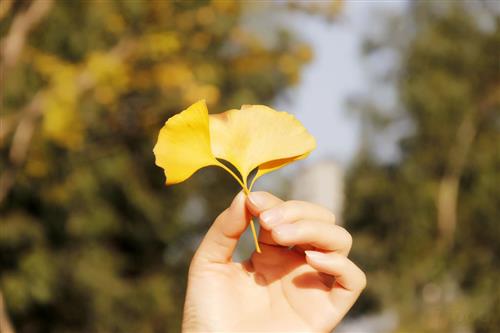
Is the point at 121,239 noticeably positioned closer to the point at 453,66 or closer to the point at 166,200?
the point at 166,200

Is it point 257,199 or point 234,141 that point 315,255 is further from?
point 234,141

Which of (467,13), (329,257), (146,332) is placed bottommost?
(146,332)

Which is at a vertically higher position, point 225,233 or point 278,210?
point 278,210

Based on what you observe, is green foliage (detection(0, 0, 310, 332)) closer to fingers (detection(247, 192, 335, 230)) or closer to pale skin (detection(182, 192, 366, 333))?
pale skin (detection(182, 192, 366, 333))

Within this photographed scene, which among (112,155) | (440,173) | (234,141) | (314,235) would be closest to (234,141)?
(234,141)

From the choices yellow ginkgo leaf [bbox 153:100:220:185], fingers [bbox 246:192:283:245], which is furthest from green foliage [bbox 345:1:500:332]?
yellow ginkgo leaf [bbox 153:100:220:185]

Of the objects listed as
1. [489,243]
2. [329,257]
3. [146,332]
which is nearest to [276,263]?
[329,257]

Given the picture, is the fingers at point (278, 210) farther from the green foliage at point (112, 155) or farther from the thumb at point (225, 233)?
the green foliage at point (112, 155)
